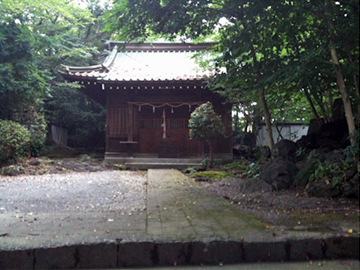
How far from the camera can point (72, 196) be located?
14.6ft

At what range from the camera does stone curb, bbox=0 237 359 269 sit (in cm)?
198

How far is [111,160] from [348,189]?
774 centimetres

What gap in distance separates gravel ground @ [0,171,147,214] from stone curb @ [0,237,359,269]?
50.1 inches

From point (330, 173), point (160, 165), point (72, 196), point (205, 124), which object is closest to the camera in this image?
point (330, 173)

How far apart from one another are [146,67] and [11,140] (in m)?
5.97

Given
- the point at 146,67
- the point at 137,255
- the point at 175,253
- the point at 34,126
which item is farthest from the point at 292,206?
the point at 146,67

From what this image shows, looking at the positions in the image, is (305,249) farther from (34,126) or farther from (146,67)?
(146,67)

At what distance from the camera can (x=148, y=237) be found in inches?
84.0

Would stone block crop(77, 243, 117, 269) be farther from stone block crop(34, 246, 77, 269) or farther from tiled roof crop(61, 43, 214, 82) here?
tiled roof crop(61, 43, 214, 82)

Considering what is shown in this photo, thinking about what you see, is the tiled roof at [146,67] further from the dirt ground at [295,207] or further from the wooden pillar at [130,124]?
the dirt ground at [295,207]

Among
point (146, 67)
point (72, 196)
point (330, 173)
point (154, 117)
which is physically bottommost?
point (72, 196)

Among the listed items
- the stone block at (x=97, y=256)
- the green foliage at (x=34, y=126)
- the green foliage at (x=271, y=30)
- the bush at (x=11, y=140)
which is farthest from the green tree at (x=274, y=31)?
the green foliage at (x=34, y=126)

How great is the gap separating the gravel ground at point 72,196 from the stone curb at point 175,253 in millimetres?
1273

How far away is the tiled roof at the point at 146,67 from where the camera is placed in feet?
30.4
